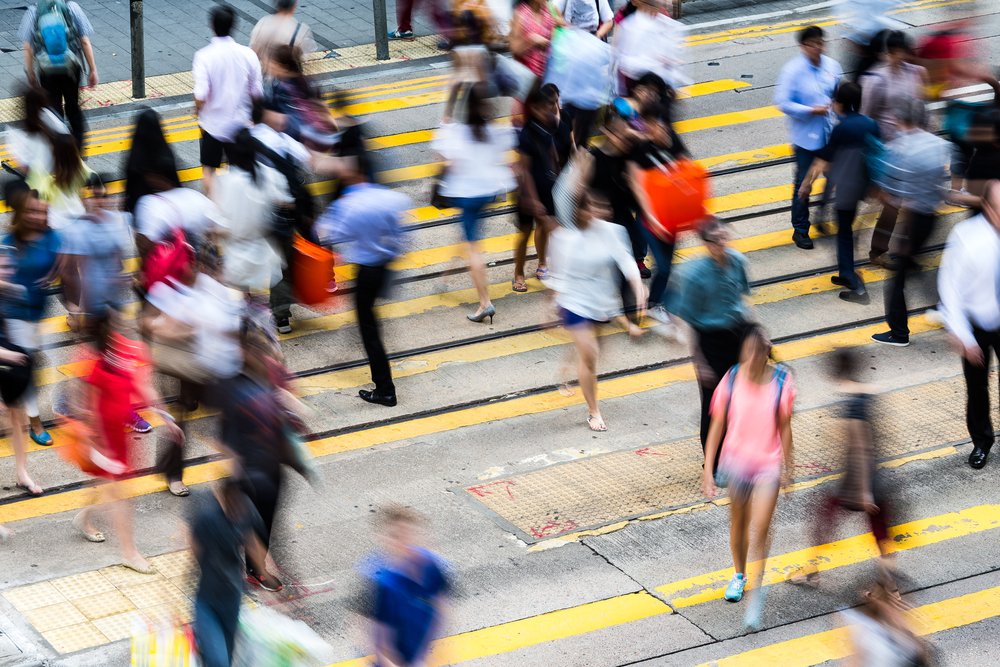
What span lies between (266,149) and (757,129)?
649 centimetres

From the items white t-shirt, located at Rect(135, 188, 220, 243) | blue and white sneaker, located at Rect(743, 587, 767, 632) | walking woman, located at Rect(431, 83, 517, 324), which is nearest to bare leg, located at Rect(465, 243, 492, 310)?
walking woman, located at Rect(431, 83, 517, 324)

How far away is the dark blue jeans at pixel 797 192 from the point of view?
12.9m

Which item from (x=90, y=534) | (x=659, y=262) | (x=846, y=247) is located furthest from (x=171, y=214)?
(x=846, y=247)

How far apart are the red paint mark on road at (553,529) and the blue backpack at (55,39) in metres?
7.25

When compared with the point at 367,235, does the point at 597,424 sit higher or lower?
lower

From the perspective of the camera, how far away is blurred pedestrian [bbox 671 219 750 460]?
8891 millimetres

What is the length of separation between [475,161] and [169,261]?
285 centimetres

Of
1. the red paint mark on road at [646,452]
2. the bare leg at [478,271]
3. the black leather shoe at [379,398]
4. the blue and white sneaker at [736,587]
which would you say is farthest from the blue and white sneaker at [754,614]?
the bare leg at [478,271]

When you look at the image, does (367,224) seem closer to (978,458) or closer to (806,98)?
(978,458)

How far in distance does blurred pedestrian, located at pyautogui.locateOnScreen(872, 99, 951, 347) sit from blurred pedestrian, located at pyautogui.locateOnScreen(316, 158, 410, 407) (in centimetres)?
366

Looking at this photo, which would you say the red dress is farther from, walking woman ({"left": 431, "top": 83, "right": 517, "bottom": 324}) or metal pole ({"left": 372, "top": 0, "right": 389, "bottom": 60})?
metal pole ({"left": 372, "top": 0, "right": 389, "bottom": 60})

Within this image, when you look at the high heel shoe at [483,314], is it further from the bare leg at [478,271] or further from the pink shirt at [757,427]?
the pink shirt at [757,427]

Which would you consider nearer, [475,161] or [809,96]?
[475,161]

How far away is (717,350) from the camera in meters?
9.00
